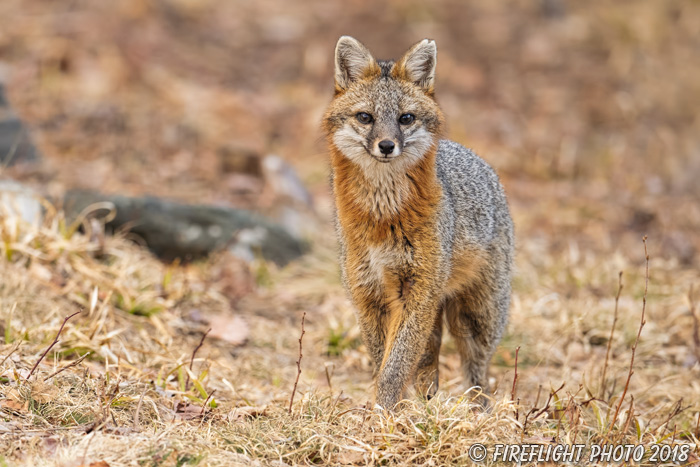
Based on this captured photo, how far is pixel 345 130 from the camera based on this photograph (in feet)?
15.6

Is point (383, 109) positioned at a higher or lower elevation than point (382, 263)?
higher

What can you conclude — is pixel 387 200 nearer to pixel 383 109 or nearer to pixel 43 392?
pixel 383 109

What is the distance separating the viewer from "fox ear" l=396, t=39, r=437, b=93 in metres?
4.90

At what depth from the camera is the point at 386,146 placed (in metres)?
4.47

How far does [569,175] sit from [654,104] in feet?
10.2

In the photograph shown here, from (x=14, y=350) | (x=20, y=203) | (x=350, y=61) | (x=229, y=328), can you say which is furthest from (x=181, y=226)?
(x=350, y=61)

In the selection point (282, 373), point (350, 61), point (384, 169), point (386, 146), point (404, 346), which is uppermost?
point (350, 61)

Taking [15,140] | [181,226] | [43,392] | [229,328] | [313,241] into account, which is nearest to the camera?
[43,392]

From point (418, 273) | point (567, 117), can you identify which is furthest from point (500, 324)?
point (567, 117)

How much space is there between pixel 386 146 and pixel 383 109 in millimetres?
353

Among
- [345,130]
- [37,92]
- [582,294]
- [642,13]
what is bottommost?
[582,294]

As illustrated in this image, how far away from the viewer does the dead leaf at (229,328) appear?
254 inches

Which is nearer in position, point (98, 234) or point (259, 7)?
point (98, 234)

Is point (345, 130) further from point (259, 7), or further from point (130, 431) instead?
point (259, 7)
